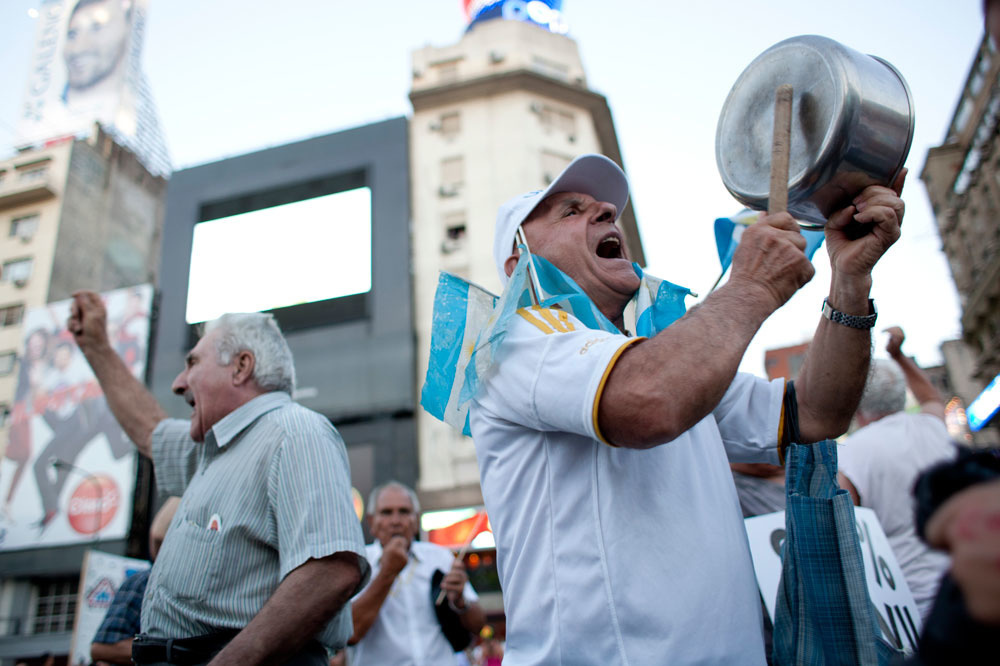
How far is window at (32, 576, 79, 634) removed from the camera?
23.4 m

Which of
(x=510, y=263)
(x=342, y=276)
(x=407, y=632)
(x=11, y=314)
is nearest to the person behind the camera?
(x=510, y=263)

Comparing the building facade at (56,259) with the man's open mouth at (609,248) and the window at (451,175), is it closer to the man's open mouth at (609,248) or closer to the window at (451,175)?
the window at (451,175)

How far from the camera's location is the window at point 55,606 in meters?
23.4

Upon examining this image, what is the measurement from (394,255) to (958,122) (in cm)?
2882

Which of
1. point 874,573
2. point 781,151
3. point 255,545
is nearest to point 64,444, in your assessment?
point 255,545

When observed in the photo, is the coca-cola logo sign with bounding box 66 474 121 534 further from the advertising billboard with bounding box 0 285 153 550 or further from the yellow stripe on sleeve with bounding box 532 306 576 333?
the yellow stripe on sleeve with bounding box 532 306 576 333

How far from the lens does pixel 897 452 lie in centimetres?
309

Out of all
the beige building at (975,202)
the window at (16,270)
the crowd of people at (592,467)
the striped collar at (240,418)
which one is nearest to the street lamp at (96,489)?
the window at (16,270)

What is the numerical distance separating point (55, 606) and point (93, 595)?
52.1 feet

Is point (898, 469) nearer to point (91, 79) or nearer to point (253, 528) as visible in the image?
point (253, 528)

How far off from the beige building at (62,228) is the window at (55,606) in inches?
257

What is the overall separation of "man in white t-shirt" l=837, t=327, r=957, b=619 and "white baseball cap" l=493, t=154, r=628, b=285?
151cm

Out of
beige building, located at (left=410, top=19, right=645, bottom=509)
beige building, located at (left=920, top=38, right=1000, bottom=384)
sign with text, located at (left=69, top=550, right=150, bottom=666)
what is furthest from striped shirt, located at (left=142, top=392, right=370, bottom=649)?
beige building, located at (left=920, top=38, right=1000, bottom=384)

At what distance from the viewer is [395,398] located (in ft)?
64.0
